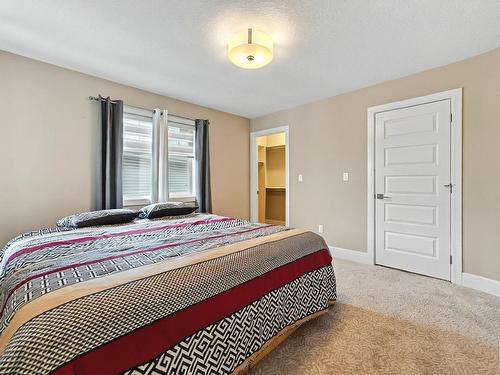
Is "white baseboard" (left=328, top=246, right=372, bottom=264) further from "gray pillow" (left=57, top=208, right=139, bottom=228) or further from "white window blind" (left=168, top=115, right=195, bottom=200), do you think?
"gray pillow" (left=57, top=208, right=139, bottom=228)

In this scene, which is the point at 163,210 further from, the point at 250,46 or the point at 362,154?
the point at 362,154

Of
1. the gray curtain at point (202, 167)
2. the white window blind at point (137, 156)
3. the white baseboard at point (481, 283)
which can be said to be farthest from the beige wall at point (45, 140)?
the white baseboard at point (481, 283)

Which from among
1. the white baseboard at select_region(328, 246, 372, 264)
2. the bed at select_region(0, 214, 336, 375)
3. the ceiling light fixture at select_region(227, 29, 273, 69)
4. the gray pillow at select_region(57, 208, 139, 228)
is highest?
the ceiling light fixture at select_region(227, 29, 273, 69)

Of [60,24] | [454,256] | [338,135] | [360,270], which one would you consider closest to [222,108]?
[338,135]

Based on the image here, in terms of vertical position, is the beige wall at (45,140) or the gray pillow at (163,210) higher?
the beige wall at (45,140)

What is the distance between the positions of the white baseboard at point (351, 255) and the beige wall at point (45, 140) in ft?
11.1

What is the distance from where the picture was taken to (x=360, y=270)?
10.4 ft

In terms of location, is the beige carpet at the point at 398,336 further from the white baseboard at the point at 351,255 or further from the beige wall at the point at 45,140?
the beige wall at the point at 45,140

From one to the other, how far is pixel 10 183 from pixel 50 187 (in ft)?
1.05

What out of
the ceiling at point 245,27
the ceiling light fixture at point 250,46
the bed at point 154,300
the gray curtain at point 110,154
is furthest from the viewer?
the gray curtain at point 110,154

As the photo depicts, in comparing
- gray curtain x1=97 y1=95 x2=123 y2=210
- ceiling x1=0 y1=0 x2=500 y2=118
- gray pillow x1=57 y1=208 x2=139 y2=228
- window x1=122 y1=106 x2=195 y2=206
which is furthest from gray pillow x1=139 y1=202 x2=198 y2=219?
ceiling x1=0 y1=0 x2=500 y2=118

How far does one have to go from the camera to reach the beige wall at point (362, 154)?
8.23 ft

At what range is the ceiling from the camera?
6.13ft

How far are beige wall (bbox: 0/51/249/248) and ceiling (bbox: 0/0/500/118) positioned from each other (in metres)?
0.18
